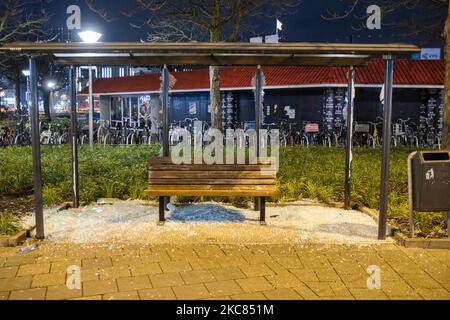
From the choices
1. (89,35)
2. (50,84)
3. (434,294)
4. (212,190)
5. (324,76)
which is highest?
(50,84)

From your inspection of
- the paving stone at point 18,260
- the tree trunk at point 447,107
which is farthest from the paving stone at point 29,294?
the tree trunk at point 447,107

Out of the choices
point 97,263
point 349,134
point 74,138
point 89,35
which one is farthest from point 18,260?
point 89,35

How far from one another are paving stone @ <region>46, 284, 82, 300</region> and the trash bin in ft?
12.3

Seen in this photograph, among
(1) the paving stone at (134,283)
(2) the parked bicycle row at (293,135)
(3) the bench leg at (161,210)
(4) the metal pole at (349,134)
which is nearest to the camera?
(1) the paving stone at (134,283)

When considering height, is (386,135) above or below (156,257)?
above

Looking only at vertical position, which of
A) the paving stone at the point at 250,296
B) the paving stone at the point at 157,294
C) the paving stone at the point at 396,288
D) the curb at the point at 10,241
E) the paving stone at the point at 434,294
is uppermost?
the curb at the point at 10,241

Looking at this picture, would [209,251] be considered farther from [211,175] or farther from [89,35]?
[89,35]

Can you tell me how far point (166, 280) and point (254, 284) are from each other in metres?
0.79

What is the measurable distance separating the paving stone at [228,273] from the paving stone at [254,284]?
0.33 feet

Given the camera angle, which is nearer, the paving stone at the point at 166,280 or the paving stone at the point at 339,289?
the paving stone at the point at 339,289

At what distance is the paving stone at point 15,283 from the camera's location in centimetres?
404

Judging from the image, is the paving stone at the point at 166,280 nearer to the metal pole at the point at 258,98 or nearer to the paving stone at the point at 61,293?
the paving stone at the point at 61,293

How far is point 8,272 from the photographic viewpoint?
442cm
